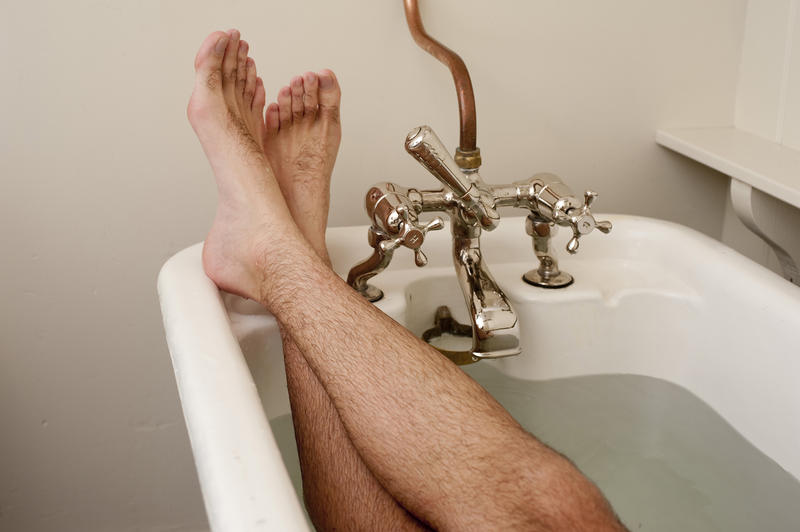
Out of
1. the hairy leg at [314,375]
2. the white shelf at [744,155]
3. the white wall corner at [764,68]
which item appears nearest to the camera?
the hairy leg at [314,375]

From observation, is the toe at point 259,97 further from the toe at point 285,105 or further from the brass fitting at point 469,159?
the brass fitting at point 469,159

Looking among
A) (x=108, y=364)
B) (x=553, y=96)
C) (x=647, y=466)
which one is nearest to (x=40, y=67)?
(x=108, y=364)

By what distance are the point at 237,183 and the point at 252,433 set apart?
1.44 feet

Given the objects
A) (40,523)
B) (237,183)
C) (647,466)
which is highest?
(237,183)

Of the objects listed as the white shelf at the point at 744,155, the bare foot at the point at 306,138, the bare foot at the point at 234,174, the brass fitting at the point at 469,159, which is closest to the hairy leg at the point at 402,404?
the bare foot at the point at 234,174

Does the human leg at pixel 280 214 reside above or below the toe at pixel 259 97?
below

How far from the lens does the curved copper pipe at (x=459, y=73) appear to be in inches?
40.5

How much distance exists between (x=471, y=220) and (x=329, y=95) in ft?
0.94

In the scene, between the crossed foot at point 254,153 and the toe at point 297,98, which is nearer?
the crossed foot at point 254,153

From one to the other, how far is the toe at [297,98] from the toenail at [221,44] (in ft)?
0.34

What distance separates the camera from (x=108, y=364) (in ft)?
3.88

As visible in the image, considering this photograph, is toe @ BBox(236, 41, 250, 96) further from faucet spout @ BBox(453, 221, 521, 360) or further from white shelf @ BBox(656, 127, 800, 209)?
white shelf @ BBox(656, 127, 800, 209)

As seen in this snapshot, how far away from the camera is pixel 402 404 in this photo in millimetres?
709

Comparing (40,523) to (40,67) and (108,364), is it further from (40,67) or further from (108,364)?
(40,67)
